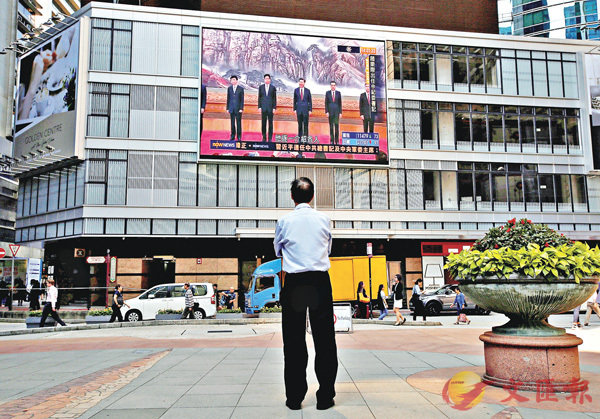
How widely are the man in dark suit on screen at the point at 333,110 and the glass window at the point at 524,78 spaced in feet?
40.6

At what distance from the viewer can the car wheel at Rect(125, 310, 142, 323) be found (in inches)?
834

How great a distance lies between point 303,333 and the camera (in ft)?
14.9

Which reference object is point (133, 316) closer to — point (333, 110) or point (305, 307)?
point (333, 110)

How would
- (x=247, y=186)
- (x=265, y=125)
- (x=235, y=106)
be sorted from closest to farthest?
(x=235, y=106) < (x=265, y=125) < (x=247, y=186)

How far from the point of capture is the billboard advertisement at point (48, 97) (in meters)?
30.7

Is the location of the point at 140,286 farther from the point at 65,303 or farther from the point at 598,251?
the point at 598,251

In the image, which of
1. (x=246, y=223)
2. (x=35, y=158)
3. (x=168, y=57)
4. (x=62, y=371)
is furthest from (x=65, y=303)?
(x=62, y=371)

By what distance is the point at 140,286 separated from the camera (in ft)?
101

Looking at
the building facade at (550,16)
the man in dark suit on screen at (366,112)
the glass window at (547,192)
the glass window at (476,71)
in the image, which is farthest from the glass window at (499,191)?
the building facade at (550,16)

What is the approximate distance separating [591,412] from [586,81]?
36351 millimetres

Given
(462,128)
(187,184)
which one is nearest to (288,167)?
(187,184)

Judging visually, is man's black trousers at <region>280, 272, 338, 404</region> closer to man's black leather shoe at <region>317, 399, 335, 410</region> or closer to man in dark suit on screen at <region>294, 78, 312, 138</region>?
man's black leather shoe at <region>317, 399, 335, 410</region>

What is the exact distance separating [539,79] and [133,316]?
29271mm

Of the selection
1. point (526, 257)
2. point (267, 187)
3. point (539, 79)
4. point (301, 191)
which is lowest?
point (526, 257)
